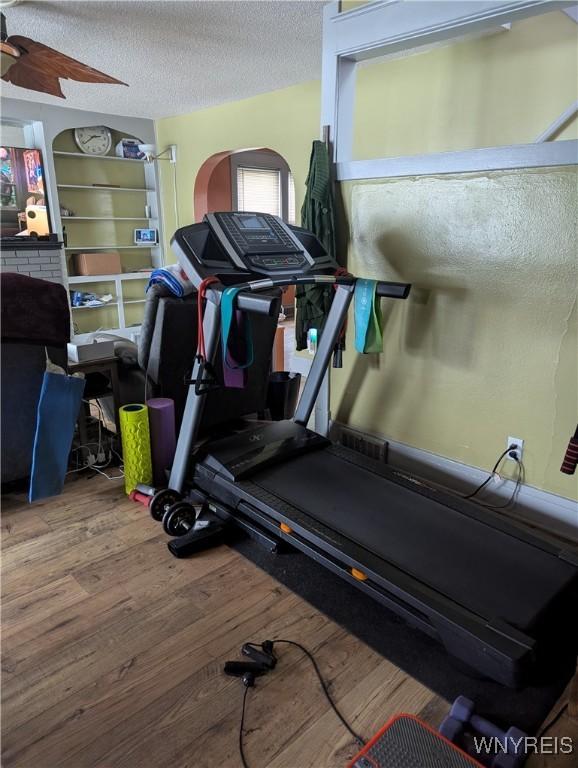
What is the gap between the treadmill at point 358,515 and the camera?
153cm

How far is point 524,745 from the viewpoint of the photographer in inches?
52.1

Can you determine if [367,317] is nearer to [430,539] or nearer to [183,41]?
[430,539]

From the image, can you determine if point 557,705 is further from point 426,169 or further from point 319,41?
point 319,41

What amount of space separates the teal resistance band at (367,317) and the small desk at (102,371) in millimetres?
1341

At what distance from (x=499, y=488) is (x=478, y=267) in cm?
104

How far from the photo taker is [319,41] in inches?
134

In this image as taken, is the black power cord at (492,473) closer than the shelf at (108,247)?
Yes

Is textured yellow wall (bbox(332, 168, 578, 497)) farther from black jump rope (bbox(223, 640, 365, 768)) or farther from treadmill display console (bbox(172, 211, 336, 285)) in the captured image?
black jump rope (bbox(223, 640, 365, 768))

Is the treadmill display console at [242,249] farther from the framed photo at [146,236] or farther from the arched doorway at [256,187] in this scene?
the framed photo at [146,236]

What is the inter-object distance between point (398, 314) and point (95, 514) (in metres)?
1.80

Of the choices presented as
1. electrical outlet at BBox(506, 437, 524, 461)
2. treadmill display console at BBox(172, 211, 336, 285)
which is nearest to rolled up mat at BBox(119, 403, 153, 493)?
treadmill display console at BBox(172, 211, 336, 285)

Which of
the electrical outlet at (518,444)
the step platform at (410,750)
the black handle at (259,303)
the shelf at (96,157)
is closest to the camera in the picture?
the step platform at (410,750)

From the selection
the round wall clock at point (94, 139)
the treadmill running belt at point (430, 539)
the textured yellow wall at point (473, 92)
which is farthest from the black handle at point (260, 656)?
the round wall clock at point (94, 139)

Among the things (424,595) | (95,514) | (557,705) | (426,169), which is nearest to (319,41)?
(426,169)
